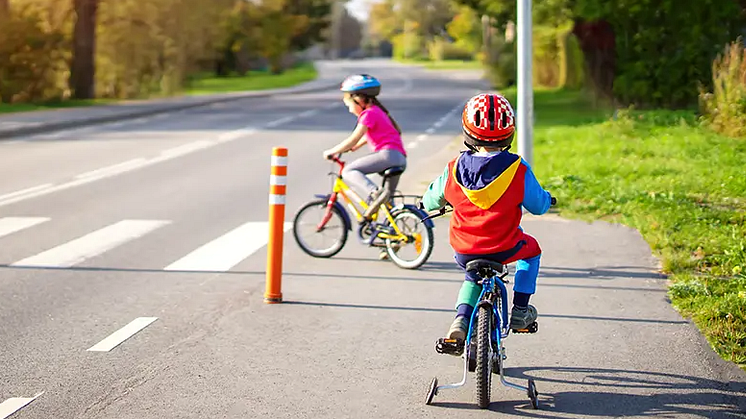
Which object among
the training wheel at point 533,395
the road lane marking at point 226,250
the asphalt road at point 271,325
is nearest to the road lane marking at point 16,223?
the asphalt road at point 271,325

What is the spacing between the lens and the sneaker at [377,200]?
32.4ft

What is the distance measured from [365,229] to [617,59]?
794 inches

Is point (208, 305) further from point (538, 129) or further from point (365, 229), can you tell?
point (538, 129)

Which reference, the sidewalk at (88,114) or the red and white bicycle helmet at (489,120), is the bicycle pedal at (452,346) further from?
the sidewalk at (88,114)

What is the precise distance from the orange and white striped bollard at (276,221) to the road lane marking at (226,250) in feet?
4.66

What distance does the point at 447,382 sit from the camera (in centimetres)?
628

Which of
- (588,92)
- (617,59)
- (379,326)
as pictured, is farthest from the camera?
(588,92)

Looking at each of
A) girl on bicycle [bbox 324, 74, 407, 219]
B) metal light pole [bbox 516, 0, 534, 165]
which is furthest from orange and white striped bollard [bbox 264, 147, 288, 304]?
metal light pole [bbox 516, 0, 534, 165]

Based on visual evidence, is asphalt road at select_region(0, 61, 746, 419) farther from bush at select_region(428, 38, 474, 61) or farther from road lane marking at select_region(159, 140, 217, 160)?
bush at select_region(428, 38, 474, 61)

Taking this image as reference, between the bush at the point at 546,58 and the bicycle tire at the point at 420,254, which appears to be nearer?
the bicycle tire at the point at 420,254

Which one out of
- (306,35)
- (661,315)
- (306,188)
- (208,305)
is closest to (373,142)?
(208,305)

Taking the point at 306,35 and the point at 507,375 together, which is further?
the point at 306,35

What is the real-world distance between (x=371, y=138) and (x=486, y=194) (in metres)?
4.13

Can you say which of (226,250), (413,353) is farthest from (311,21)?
(413,353)
